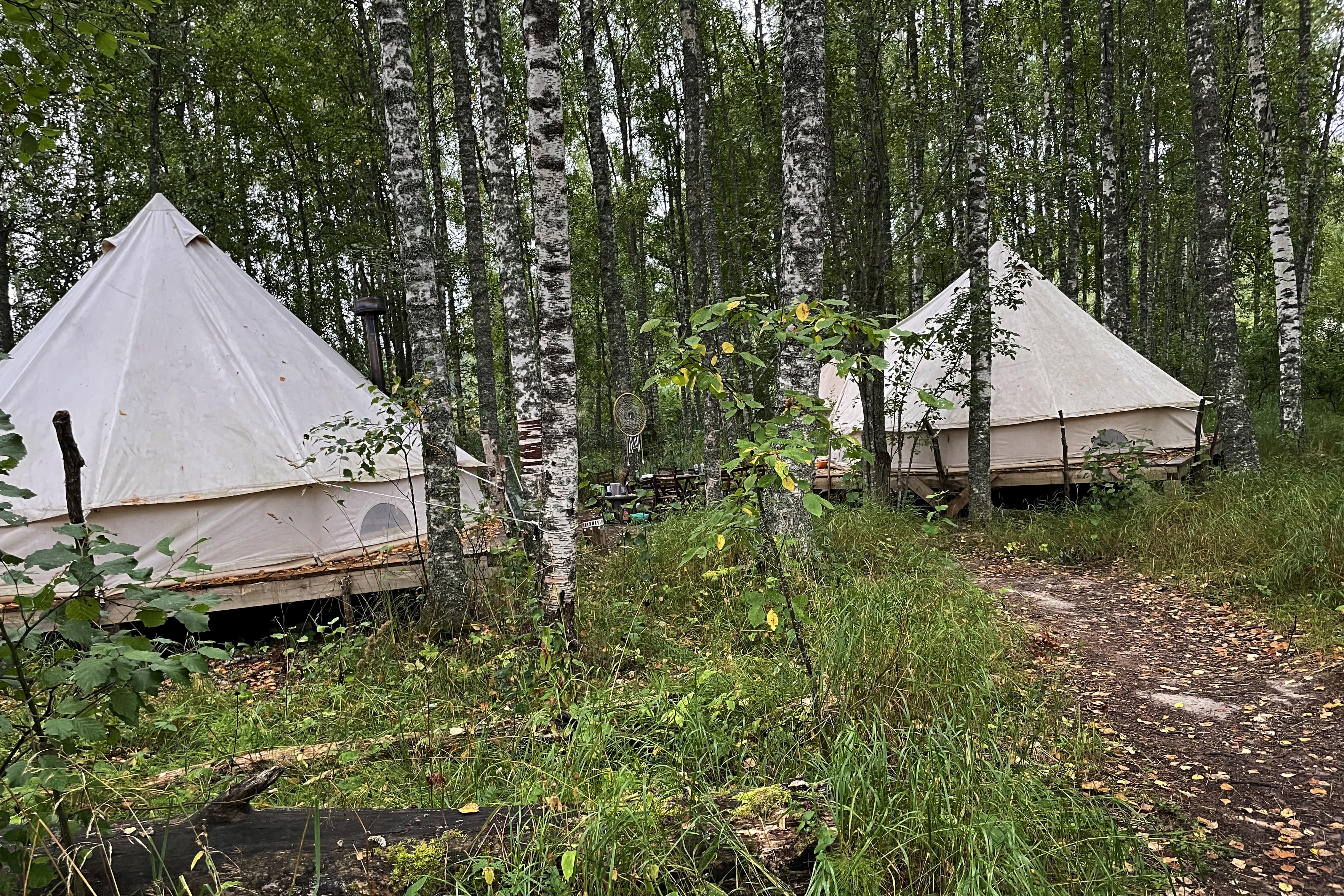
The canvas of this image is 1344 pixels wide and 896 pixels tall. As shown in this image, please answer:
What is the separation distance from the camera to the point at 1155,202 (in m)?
20.2

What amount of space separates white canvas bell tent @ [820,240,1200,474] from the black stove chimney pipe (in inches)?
228

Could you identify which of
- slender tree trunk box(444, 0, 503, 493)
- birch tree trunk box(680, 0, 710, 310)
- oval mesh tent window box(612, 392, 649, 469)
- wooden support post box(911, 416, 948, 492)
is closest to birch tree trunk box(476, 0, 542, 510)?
slender tree trunk box(444, 0, 503, 493)

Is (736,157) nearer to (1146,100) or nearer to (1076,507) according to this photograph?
(1146,100)

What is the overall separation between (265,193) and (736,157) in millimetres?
12014

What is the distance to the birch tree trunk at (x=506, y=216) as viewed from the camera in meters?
7.58

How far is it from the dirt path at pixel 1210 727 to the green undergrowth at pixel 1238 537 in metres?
0.28

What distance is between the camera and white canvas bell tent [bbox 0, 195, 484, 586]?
19.9 ft

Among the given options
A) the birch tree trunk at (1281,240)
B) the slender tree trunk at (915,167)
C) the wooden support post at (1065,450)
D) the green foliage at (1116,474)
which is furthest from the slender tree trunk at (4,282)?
the birch tree trunk at (1281,240)

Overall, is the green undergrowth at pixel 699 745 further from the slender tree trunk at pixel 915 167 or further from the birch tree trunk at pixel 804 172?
the slender tree trunk at pixel 915 167

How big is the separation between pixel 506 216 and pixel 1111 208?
1002cm

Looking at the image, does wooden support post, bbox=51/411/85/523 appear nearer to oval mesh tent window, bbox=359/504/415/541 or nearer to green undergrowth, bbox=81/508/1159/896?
green undergrowth, bbox=81/508/1159/896

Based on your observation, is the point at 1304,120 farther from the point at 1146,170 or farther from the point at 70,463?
the point at 70,463

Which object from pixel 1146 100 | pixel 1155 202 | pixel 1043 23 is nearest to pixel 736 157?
pixel 1043 23

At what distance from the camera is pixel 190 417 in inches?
255
